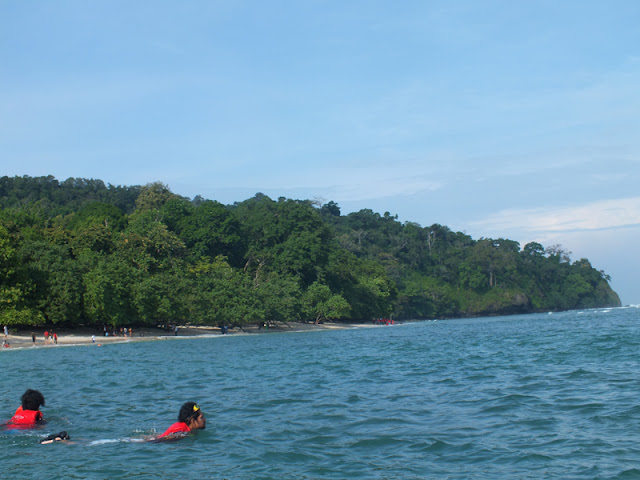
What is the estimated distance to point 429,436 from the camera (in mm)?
13227

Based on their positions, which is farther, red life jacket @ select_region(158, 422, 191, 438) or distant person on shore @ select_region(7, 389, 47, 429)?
distant person on shore @ select_region(7, 389, 47, 429)

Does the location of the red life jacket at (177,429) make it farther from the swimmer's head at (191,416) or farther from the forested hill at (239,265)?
the forested hill at (239,265)

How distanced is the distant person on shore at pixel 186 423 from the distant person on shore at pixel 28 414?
387 centimetres

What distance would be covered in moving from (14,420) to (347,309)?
75381 millimetres

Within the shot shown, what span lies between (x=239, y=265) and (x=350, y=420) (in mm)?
78657

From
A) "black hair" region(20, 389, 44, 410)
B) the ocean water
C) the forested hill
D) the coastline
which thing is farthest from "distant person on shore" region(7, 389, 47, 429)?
the forested hill

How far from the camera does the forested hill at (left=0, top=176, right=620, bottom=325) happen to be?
53938 millimetres

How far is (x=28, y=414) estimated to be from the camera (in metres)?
15.4

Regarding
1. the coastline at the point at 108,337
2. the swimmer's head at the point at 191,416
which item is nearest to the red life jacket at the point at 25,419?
the swimmer's head at the point at 191,416

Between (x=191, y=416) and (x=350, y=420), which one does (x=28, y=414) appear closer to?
(x=191, y=416)

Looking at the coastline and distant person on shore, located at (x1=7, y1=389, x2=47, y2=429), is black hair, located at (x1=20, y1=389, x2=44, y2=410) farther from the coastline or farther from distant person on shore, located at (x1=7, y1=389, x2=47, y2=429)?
the coastline

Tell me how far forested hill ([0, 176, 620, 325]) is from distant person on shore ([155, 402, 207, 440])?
38.3m

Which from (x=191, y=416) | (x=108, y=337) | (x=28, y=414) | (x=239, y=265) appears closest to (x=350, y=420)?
(x=191, y=416)

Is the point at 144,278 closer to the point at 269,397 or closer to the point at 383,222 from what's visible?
the point at 269,397
